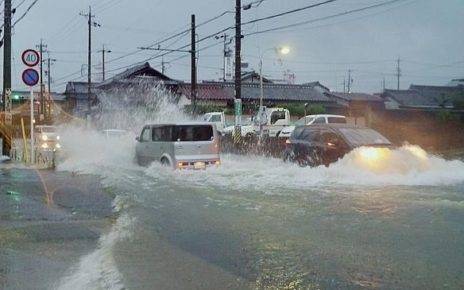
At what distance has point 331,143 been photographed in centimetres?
1581

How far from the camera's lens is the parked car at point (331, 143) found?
50.2 feet

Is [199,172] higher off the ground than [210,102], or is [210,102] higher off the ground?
[210,102]

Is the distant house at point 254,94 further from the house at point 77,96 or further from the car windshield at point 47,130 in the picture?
the house at point 77,96

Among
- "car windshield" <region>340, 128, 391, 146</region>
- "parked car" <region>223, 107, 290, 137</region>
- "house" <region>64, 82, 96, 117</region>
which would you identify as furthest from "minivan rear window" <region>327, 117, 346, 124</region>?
"house" <region>64, 82, 96, 117</region>

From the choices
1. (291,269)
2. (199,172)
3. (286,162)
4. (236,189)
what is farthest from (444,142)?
(291,269)

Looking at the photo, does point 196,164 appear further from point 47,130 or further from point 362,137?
point 47,130

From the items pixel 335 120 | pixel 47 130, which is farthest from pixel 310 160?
pixel 47 130

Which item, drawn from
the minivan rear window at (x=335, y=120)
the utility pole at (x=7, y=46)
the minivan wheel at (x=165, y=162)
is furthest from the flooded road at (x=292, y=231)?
the minivan rear window at (x=335, y=120)

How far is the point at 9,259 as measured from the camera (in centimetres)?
669

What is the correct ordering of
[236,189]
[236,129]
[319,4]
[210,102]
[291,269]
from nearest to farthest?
1. [291,269]
2. [236,189]
3. [319,4]
4. [236,129]
5. [210,102]

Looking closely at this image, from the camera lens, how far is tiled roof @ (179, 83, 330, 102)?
154ft

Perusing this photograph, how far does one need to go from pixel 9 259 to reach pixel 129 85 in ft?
135

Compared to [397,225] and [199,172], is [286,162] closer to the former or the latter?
[199,172]

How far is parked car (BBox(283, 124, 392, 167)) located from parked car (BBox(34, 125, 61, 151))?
15.6m
